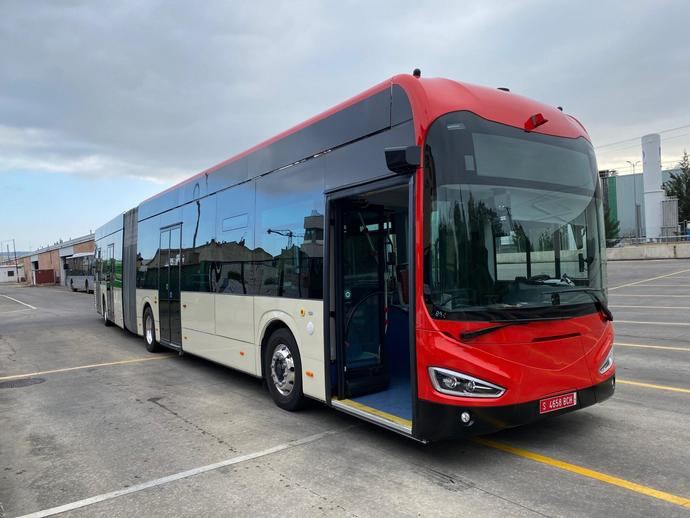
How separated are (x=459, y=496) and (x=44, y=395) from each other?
6.53 meters

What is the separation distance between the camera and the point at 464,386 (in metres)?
4.02

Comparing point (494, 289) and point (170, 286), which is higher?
point (494, 289)

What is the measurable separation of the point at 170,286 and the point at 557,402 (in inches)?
302

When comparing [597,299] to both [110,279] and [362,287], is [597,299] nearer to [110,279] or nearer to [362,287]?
[362,287]

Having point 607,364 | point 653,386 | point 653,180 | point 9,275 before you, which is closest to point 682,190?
point 653,180

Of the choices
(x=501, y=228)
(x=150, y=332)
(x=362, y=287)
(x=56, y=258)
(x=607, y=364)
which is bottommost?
(x=150, y=332)

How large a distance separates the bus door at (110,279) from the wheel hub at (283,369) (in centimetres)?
1038

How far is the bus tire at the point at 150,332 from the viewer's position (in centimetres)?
1129

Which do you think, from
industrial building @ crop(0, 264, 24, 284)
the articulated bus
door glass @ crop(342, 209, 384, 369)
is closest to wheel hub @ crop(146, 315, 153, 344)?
the articulated bus

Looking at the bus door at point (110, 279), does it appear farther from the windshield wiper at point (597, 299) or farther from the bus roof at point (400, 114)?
the windshield wiper at point (597, 299)

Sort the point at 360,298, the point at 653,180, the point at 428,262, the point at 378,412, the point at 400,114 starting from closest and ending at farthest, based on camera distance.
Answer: the point at 428,262
the point at 400,114
the point at 378,412
the point at 360,298
the point at 653,180

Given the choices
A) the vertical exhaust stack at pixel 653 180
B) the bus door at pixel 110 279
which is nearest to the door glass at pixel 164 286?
the bus door at pixel 110 279

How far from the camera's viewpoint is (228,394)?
730 cm

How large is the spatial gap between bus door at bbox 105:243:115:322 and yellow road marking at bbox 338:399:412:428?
11.8 metres
